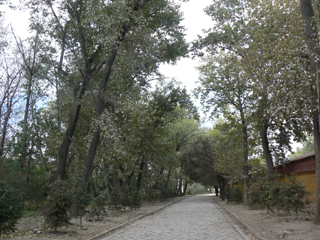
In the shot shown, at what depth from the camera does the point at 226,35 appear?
642 inches

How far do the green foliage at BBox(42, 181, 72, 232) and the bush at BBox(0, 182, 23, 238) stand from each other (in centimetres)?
138

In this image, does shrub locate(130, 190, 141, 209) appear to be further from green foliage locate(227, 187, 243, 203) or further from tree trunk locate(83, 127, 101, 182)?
green foliage locate(227, 187, 243, 203)

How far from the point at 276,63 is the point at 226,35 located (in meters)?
7.55

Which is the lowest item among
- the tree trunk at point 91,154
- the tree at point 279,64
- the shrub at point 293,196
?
the shrub at point 293,196

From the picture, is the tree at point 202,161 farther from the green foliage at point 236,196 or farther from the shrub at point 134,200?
the shrub at point 134,200

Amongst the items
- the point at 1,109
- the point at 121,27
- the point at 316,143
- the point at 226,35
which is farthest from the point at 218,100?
the point at 1,109

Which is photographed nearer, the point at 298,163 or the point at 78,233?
the point at 78,233

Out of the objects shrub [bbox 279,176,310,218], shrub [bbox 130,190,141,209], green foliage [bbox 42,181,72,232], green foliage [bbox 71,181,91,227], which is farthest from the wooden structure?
green foliage [bbox 42,181,72,232]

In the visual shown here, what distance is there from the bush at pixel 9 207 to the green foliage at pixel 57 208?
1377mm

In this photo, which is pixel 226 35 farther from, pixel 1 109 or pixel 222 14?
pixel 1 109

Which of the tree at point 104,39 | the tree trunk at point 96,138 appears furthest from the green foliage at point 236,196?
the tree trunk at point 96,138

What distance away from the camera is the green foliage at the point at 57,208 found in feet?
30.1

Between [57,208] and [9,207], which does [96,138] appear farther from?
[9,207]

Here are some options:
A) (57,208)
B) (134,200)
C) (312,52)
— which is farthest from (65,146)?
(312,52)
